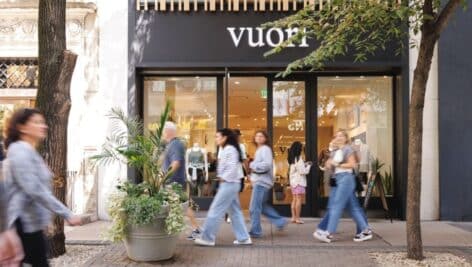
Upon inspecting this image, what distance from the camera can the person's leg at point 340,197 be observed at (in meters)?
9.18

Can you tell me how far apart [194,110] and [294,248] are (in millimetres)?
5079

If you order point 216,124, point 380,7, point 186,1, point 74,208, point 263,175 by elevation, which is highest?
point 186,1

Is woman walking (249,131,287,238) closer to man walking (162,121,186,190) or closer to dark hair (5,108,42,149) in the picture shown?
man walking (162,121,186,190)

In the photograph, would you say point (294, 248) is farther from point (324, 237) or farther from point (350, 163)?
point (350, 163)

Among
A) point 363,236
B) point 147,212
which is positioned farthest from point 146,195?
point 363,236

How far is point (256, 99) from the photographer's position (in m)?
13.0

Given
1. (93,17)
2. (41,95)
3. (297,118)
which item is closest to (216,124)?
(297,118)

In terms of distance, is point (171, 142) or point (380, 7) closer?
point (380, 7)

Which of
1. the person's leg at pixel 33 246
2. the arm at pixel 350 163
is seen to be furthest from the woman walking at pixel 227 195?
the person's leg at pixel 33 246

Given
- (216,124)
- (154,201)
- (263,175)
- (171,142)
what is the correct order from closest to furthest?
(154,201) < (171,142) < (263,175) < (216,124)

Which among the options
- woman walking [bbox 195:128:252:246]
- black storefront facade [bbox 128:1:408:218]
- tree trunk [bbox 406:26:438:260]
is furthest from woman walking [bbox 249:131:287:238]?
black storefront facade [bbox 128:1:408:218]

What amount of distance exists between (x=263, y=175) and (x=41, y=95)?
374 centimetres

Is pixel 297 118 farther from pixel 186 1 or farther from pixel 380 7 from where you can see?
pixel 380 7

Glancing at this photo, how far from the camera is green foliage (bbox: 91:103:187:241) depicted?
7.71 m
